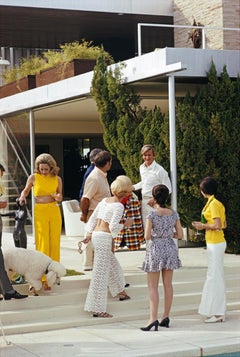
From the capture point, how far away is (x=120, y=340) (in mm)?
8156

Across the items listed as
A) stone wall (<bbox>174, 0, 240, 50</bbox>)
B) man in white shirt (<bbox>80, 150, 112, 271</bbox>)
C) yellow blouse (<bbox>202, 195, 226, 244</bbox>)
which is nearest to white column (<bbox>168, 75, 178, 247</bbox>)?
man in white shirt (<bbox>80, 150, 112, 271</bbox>)

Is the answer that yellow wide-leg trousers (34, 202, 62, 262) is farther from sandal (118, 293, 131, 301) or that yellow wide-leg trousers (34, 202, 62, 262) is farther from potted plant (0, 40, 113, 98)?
potted plant (0, 40, 113, 98)

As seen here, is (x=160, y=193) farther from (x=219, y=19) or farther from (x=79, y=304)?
(x=219, y=19)

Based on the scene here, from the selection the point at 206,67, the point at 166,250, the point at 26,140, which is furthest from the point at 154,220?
the point at 26,140

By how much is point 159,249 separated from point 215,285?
0.86m

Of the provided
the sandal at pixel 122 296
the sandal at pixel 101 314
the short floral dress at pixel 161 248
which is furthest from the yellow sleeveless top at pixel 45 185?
the short floral dress at pixel 161 248

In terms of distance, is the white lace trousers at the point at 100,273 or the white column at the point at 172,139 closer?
the white lace trousers at the point at 100,273

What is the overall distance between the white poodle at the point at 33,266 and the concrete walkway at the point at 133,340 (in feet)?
2.08

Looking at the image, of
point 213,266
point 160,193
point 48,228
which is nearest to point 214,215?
point 213,266

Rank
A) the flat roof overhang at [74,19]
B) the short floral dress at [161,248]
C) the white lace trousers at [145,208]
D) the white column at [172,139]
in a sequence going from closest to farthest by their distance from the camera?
the short floral dress at [161,248], the white lace trousers at [145,208], the white column at [172,139], the flat roof overhang at [74,19]

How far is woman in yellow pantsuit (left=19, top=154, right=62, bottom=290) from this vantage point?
985 cm

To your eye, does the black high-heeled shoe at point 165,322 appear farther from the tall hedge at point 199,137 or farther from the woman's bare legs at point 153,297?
the tall hedge at point 199,137

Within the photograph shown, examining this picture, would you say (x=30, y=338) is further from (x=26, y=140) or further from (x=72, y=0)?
(x=72, y=0)

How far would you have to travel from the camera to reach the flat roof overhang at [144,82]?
12.1 m
